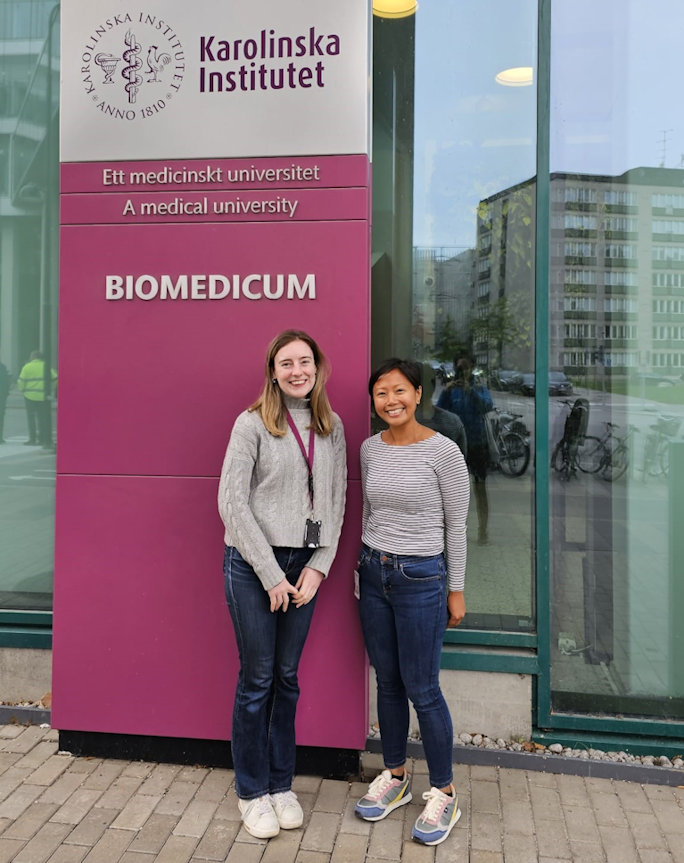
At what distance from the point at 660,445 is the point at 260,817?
263cm

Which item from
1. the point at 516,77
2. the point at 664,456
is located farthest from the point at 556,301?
the point at 516,77

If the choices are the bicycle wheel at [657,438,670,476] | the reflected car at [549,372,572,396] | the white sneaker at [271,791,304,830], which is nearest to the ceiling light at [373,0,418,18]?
the reflected car at [549,372,572,396]

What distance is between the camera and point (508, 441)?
4.00m

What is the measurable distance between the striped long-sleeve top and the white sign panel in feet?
4.89

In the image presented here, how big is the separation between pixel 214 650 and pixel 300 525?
964 mm

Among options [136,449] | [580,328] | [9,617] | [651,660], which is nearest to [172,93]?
[136,449]

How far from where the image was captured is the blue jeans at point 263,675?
10.3 ft

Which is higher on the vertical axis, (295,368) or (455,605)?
(295,368)

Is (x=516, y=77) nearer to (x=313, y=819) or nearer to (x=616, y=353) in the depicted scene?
(x=616, y=353)

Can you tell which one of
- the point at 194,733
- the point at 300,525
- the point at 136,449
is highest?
the point at 136,449

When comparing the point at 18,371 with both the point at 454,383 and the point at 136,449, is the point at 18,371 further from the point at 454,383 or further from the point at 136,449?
the point at 454,383

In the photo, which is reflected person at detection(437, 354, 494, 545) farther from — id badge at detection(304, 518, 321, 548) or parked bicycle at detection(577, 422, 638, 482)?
id badge at detection(304, 518, 321, 548)

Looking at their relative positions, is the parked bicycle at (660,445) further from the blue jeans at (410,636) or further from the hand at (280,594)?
the hand at (280,594)

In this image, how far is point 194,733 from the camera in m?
3.71
